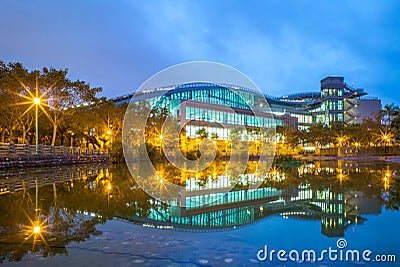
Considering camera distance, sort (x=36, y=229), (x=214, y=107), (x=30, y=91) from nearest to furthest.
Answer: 1. (x=36, y=229)
2. (x=30, y=91)
3. (x=214, y=107)

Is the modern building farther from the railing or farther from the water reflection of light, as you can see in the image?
the water reflection of light

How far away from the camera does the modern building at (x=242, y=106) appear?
69.1 meters

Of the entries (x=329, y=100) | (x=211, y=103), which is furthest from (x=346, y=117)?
(x=211, y=103)

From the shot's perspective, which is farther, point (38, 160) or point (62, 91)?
point (62, 91)

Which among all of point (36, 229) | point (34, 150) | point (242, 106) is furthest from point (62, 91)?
point (242, 106)

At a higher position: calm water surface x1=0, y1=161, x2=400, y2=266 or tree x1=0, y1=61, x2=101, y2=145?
tree x1=0, y1=61, x2=101, y2=145

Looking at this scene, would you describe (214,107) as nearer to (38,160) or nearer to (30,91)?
Answer: (30,91)

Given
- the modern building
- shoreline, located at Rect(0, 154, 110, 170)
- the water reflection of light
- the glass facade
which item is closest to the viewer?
the water reflection of light

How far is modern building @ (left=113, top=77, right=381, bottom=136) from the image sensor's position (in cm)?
6906

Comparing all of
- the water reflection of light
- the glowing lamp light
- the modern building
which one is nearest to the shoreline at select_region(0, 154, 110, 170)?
the water reflection of light

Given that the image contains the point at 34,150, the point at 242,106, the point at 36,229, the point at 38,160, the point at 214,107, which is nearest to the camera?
the point at 36,229

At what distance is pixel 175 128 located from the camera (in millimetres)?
51156

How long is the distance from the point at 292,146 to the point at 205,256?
73.0m

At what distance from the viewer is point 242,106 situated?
287 feet
